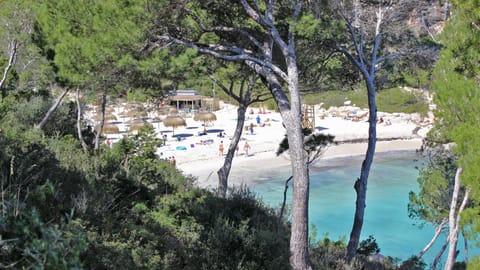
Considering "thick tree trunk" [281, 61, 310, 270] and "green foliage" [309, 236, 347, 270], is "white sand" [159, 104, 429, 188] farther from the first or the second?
"thick tree trunk" [281, 61, 310, 270]

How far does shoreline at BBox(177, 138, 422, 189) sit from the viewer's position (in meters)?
24.3

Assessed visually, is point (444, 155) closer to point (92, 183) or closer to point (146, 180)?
point (146, 180)

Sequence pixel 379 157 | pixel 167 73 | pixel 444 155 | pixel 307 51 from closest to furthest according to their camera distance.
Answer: pixel 167 73
pixel 307 51
pixel 444 155
pixel 379 157

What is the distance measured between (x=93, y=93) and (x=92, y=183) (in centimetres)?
144

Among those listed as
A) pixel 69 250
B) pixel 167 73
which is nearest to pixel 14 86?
pixel 167 73

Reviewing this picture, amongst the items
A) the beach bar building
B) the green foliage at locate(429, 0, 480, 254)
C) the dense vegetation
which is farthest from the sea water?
the beach bar building

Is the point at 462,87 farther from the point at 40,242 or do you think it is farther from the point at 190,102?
the point at 190,102

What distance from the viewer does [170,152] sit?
29.5 m

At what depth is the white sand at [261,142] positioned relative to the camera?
26812 mm

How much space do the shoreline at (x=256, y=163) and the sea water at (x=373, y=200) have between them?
2.34 ft

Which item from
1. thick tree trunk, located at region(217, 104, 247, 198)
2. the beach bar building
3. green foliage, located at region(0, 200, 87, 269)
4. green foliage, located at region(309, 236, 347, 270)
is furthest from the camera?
the beach bar building

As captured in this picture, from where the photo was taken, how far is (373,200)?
21844mm

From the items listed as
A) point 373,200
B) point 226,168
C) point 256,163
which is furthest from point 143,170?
point 256,163

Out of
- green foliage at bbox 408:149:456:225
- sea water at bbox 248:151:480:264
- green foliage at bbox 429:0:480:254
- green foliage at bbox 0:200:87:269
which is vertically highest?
green foliage at bbox 429:0:480:254
